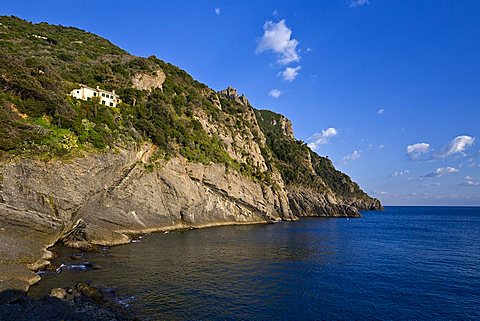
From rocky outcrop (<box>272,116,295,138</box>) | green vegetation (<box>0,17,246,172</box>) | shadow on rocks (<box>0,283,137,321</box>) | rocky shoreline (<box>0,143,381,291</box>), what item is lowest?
shadow on rocks (<box>0,283,137,321</box>)

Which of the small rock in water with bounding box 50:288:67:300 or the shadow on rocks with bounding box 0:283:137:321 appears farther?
the small rock in water with bounding box 50:288:67:300

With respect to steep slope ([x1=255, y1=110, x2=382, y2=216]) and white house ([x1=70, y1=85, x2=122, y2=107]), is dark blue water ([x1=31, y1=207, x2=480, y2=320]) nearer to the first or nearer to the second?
white house ([x1=70, y1=85, x2=122, y2=107])

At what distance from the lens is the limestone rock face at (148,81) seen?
7581cm

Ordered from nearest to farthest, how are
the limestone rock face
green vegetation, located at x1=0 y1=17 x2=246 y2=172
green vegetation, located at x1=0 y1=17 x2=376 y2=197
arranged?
green vegetation, located at x1=0 y1=17 x2=246 y2=172 → green vegetation, located at x1=0 y1=17 x2=376 y2=197 → the limestone rock face

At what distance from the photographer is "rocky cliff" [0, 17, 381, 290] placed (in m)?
34.7

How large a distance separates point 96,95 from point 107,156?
19622 mm

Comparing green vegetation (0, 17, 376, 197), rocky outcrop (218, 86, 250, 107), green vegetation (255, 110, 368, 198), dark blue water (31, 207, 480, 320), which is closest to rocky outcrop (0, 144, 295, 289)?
green vegetation (0, 17, 376, 197)

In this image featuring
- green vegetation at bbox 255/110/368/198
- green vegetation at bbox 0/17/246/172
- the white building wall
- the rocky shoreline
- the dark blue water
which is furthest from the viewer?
green vegetation at bbox 255/110/368/198

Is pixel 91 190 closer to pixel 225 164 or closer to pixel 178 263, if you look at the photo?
pixel 178 263

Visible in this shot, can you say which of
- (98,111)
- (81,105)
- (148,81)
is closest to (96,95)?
(81,105)

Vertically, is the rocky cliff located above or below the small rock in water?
above

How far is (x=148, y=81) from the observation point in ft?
260

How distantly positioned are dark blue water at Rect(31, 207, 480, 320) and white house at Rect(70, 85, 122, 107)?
3211cm

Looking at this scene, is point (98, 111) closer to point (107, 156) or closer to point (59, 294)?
point (107, 156)
